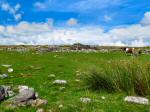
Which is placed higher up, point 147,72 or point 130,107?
point 147,72

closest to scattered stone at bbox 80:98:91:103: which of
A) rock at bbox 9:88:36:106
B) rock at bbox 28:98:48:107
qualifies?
rock at bbox 28:98:48:107

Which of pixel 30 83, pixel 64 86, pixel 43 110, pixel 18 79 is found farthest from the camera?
pixel 18 79

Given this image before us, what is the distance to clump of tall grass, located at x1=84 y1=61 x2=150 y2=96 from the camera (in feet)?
49.5

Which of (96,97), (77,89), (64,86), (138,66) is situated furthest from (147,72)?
(64,86)

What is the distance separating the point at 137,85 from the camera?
598 inches

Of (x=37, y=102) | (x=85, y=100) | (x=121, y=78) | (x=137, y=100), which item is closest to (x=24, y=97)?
(x=37, y=102)

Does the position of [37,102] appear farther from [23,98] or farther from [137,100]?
[137,100]

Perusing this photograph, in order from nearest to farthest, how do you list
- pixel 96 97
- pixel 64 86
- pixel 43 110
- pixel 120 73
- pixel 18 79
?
pixel 43 110 < pixel 96 97 < pixel 120 73 < pixel 64 86 < pixel 18 79

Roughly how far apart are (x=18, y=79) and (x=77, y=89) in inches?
219

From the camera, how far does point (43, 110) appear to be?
40.3ft

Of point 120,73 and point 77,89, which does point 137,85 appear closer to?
point 120,73

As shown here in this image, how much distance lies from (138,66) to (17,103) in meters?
5.23

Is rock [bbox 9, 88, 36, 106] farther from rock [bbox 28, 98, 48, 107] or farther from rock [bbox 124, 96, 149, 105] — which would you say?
rock [bbox 124, 96, 149, 105]

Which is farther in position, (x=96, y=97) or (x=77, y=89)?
(x=77, y=89)
